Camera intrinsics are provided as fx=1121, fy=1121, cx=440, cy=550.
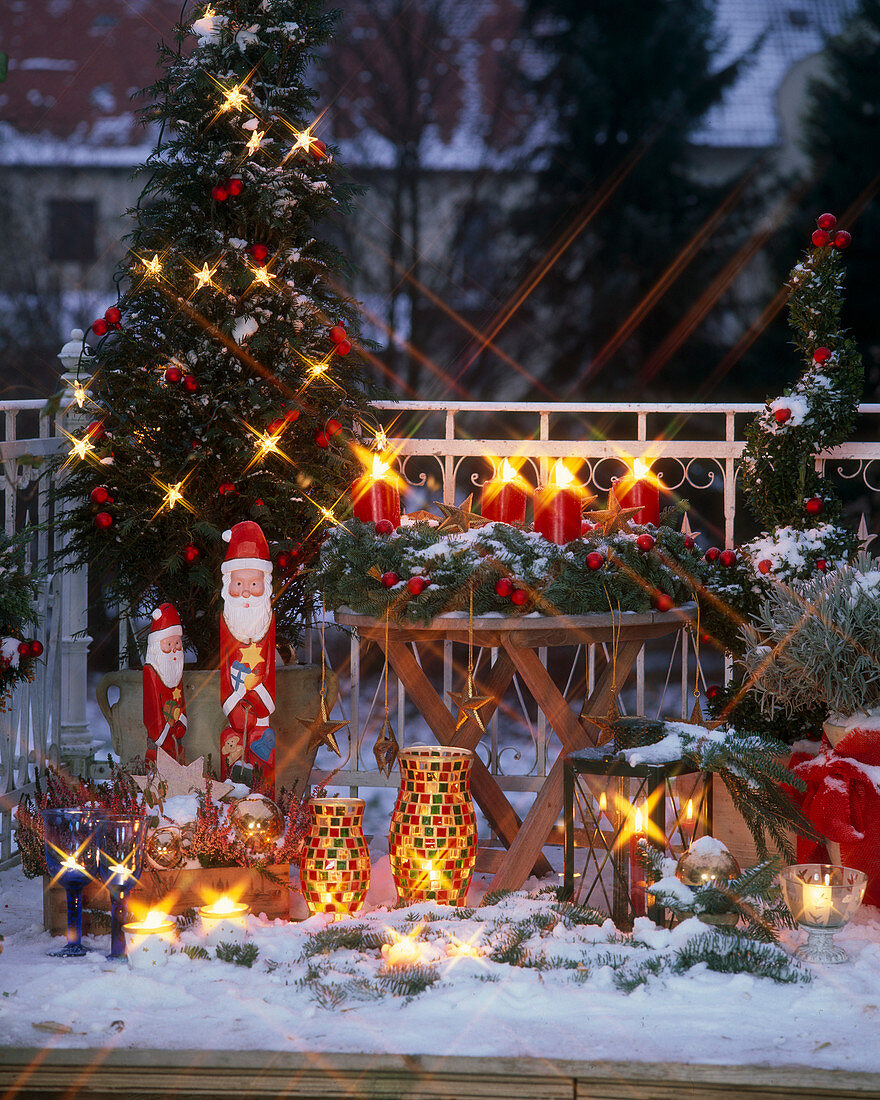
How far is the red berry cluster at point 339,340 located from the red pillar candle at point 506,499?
80cm

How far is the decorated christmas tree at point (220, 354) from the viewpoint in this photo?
3.91 metres

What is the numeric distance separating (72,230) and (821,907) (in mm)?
7787

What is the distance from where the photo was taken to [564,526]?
3312 millimetres

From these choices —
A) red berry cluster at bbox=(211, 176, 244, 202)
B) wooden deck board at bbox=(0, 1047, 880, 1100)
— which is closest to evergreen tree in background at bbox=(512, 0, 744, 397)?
red berry cluster at bbox=(211, 176, 244, 202)

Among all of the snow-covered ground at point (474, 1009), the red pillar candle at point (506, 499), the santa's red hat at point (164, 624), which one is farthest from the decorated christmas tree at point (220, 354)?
the snow-covered ground at point (474, 1009)

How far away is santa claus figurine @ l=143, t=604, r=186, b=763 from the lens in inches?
140

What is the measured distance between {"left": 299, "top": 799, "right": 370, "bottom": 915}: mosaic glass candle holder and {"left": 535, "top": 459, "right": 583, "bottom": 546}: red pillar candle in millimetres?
958

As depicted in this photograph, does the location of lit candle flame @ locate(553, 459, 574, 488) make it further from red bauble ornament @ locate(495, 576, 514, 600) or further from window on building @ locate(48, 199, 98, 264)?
window on building @ locate(48, 199, 98, 264)

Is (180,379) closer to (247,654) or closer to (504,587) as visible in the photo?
(247,654)

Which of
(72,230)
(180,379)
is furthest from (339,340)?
(72,230)

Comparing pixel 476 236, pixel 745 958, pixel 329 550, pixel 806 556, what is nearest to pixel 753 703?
pixel 806 556

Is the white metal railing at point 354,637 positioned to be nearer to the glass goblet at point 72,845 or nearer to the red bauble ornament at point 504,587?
the red bauble ornament at point 504,587

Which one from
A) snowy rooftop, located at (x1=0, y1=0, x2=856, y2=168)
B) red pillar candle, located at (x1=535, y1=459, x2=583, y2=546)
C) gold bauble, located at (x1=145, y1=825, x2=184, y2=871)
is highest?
snowy rooftop, located at (x1=0, y1=0, x2=856, y2=168)

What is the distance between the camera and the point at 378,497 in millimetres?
3508
